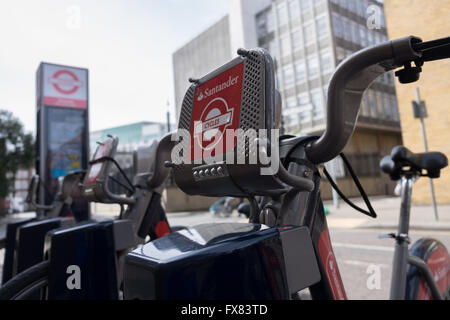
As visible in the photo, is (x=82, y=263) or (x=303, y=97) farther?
(x=303, y=97)

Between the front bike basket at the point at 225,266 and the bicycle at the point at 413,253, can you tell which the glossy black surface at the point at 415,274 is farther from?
the front bike basket at the point at 225,266

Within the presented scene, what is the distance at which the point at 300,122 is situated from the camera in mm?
19297

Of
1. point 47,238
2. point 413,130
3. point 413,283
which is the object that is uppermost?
point 413,130

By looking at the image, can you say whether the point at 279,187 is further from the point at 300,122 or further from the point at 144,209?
the point at 300,122

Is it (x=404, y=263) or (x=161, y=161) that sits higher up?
(x=161, y=161)

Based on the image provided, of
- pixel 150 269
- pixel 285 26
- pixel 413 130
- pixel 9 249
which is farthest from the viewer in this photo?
pixel 285 26

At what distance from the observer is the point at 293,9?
27.7 feet

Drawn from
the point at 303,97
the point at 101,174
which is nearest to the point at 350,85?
the point at 101,174

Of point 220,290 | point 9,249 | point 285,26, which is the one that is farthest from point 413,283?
point 285,26

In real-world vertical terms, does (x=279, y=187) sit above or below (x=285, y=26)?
below

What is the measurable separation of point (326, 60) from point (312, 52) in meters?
1.03

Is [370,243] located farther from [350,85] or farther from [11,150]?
[11,150]

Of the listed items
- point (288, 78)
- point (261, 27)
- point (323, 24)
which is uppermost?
point (288, 78)
